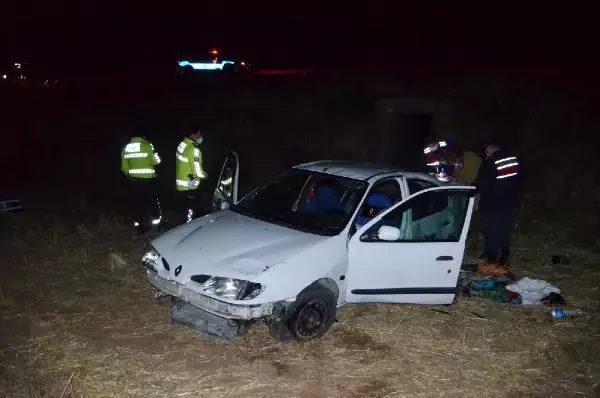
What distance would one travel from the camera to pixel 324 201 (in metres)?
6.14

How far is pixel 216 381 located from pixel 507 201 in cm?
461

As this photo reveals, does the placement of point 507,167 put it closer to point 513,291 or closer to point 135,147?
point 513,291

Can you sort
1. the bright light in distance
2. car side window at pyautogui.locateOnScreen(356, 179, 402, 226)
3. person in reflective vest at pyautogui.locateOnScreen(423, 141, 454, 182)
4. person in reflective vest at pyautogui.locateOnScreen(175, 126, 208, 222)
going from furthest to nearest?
the bright light in distance → person in reflective vest at pyautogui.locateOnScreen(423, 141, 454, 182) → person in reflective vest at pyautogui.locateOnScreen(175, 126, 208, 222) → car side window at pyautogui.locateOnScreen(356, 179, 402, 226)

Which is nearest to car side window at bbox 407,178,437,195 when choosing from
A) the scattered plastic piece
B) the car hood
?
the car hood

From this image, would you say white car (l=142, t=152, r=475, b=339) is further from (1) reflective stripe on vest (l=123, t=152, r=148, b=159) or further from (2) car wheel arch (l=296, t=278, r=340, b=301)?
(1) reflective stripe on vest (l=123, t=152, r=148, b=159)

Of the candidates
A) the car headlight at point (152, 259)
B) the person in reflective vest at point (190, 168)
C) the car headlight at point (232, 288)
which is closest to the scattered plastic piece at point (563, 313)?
the car headlight at point (232, 288)

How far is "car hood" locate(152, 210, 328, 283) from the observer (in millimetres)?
4941

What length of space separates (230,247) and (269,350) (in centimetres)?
99

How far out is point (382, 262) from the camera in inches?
218

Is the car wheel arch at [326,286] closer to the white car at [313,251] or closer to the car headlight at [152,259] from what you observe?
the white car at [313,251]

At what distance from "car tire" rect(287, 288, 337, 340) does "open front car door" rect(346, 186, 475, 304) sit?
0.85ft

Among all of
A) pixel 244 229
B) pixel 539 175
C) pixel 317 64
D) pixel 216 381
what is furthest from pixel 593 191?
pixel 317 64

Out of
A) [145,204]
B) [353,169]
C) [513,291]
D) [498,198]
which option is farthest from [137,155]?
[513,291]

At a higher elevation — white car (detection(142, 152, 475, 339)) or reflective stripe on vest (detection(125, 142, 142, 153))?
reflective stripe on vest (detection(125, 142, 142, 153))
